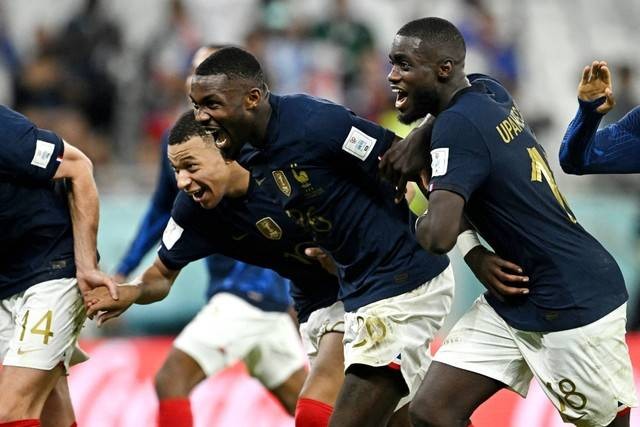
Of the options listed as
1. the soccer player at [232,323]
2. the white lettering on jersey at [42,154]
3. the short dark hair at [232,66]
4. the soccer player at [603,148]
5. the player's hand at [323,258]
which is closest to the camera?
the short dark hair at [232,66]

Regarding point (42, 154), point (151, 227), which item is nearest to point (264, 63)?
point (151, 227)

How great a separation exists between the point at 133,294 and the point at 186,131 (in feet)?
2.55

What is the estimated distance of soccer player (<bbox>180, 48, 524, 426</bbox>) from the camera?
5.26m

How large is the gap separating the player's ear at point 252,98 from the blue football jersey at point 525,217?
806mm

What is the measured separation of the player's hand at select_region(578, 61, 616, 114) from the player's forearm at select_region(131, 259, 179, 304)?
2059 millimetres

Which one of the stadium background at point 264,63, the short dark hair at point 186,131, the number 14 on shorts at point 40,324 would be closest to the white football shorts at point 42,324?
the number 14 on shorts at point 40,324

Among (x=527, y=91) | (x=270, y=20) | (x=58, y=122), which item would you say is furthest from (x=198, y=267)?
(x=527, y=91)

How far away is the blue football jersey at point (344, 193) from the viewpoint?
17.4ft

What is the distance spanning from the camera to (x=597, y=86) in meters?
5.22

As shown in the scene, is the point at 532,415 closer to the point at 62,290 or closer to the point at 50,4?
the point at 62,290

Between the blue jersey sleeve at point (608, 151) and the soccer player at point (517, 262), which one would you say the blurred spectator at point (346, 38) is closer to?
the blue jersey sleeve at point (608, 151)

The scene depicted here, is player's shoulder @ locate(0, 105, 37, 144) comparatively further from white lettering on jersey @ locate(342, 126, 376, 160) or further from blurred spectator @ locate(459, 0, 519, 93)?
blurred spectator @ locate(459, 0, 519, 93)

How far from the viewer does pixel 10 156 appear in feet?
18.1

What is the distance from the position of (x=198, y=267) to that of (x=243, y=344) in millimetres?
3914
